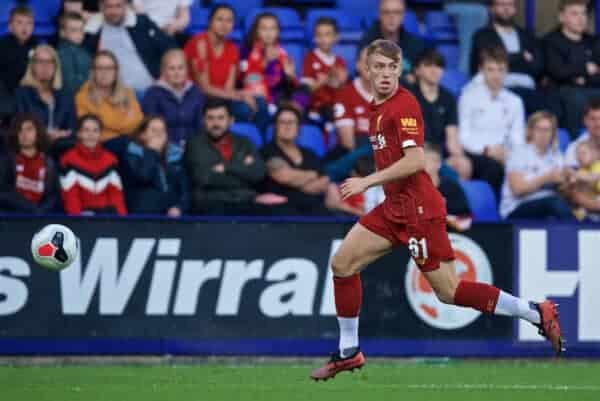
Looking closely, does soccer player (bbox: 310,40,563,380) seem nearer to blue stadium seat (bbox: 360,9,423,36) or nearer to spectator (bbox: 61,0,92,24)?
spectator (bbox: 61,0,92,24)

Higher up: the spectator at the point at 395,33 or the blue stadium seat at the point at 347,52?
the spectator at the point at 395,33

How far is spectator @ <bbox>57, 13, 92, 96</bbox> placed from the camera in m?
13.0

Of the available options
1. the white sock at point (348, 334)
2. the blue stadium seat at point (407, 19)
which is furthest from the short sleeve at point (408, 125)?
the blue stadium seat at point (407, 19)

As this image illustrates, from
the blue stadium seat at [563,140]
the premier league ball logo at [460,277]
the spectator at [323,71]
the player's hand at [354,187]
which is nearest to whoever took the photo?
the player's hand at [354,187]

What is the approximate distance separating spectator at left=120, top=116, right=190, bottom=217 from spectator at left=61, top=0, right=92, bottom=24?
1.97 meters

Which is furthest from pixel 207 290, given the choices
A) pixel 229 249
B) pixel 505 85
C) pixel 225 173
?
pixel 505 85

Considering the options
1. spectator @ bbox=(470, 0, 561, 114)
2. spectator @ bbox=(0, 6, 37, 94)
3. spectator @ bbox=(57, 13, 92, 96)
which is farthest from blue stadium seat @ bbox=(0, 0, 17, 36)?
spectator @ bbox=(470, 0, 561, 114)

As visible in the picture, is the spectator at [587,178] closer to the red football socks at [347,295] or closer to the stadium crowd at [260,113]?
the stadium crowd at [260,113]

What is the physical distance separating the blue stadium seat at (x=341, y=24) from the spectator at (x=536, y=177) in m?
2.63

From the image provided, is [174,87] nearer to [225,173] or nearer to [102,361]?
[225,173]

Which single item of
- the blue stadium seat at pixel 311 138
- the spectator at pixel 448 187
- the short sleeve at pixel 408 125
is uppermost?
the short sleeve at pixel 408 125

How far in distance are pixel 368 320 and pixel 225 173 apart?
5.90 feet

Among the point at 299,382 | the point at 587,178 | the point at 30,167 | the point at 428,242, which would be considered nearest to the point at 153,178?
the point at 30,167

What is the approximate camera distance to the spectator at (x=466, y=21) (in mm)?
14844
